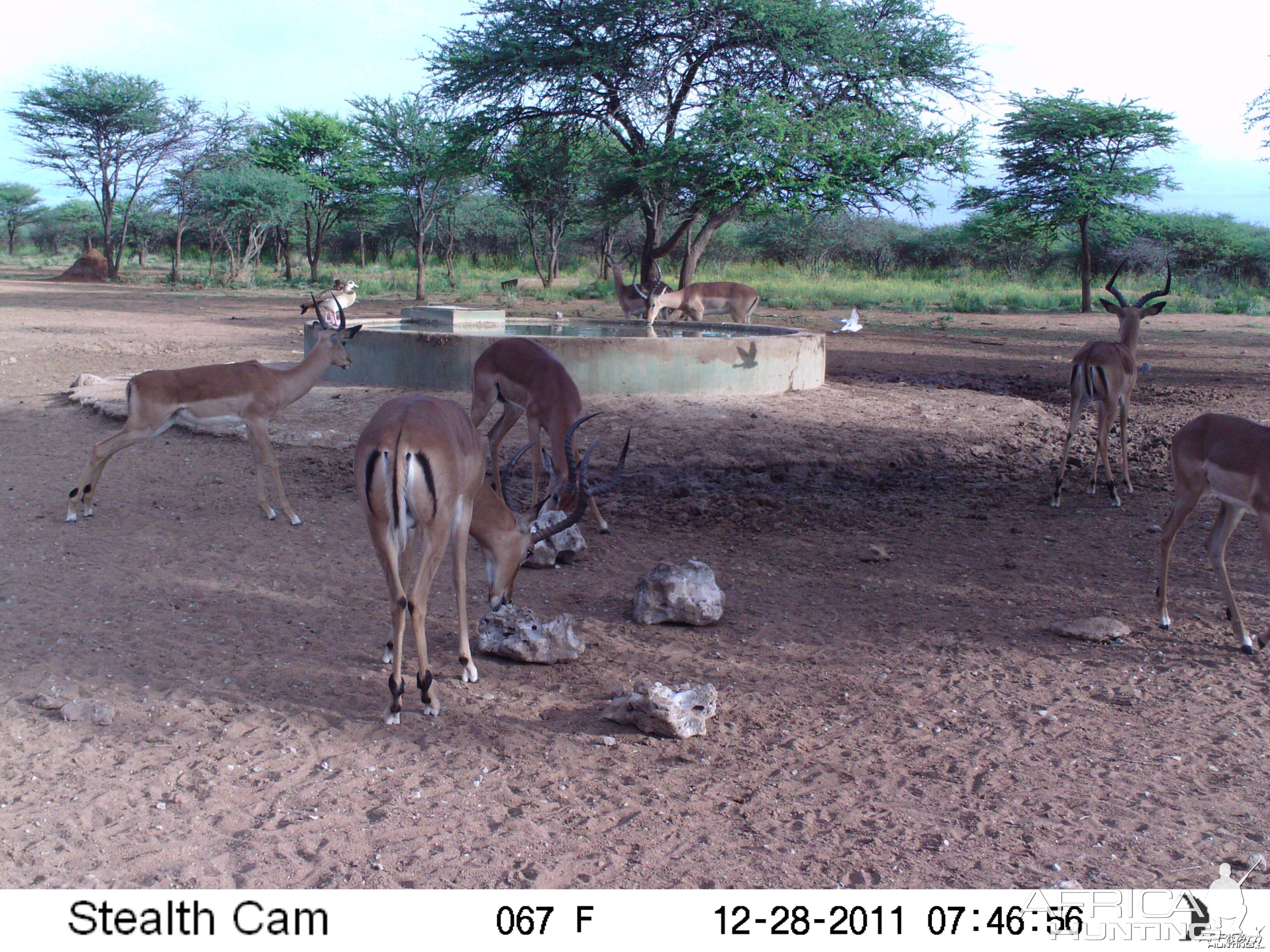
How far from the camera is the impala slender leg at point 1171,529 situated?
4.83 m

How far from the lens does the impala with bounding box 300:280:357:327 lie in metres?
7.72

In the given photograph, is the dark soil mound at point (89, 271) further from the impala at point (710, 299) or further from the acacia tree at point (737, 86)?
the impala at point (710, 299)

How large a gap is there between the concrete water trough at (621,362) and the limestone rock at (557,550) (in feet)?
12.4

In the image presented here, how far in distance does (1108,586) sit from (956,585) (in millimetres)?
810

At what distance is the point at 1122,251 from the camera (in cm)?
3450

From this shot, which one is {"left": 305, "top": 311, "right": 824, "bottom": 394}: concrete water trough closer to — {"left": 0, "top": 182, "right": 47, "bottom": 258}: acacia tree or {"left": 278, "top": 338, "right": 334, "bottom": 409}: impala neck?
{"left": 278, "top": 338, "right": 334, "bottom": 409}: impala neck

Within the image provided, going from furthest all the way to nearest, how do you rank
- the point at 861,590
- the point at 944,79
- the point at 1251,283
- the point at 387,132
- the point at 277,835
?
the point at 1251,283, the point at 387,132, the point at 944,79, the point at 861,590, the point at 277,835

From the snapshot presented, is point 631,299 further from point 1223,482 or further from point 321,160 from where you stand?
point 321,160

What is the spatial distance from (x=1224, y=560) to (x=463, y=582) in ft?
12.0

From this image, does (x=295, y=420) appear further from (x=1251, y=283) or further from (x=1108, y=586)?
(x=1251, y=283)

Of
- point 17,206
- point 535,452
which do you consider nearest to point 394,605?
point 535,452

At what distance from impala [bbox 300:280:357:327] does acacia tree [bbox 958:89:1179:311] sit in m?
16.1

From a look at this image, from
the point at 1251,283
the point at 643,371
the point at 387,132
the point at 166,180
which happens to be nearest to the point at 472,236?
the point at 166,180

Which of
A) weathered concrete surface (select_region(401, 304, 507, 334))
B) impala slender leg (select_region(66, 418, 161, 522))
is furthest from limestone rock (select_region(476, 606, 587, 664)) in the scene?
weathered concrete surface (select_region(401, 304, 507, 334))
